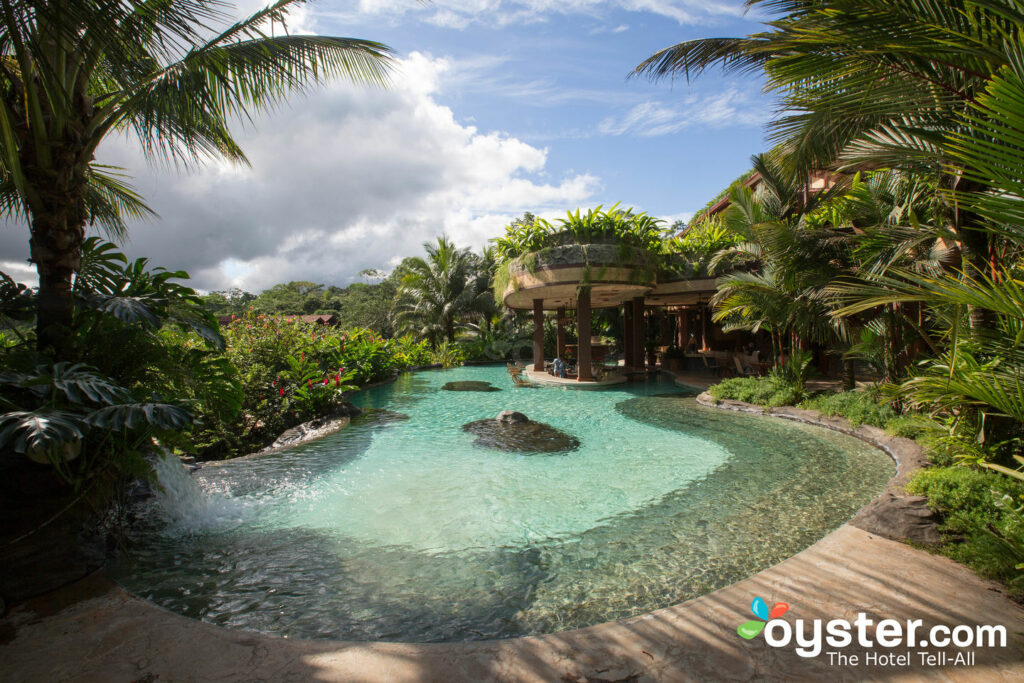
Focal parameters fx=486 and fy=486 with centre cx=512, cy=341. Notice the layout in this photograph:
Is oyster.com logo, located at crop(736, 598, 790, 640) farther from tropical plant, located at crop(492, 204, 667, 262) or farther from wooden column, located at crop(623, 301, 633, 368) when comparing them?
wooden column, located at crop(623, 301, 633, 368)

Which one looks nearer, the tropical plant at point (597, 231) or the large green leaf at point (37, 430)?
the large green leaf at point (37, 430)

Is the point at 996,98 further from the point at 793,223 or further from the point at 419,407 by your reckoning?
the point at 419,407

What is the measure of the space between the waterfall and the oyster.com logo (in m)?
4.66

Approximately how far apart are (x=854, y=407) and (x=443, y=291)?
21.0 m

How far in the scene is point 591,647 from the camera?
7.98 feet

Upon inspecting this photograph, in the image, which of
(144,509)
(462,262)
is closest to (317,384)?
(144,509)

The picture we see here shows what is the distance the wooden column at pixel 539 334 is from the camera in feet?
53.4

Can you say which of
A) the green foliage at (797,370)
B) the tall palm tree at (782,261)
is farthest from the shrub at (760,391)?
the tall palm tree at (782,261)

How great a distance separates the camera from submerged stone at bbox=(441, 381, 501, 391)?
14586mm

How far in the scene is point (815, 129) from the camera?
199 inches

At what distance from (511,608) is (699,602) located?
119 centimetres

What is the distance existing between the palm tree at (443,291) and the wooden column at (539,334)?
10091 mm

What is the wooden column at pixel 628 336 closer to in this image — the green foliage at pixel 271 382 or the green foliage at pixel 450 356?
the green foliage at pixel 450 356

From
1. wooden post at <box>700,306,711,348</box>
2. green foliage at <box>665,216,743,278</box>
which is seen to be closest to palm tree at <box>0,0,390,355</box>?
green foliage at <box>665,216,743,278</box>
